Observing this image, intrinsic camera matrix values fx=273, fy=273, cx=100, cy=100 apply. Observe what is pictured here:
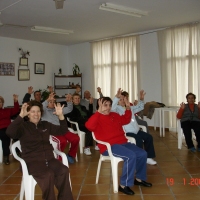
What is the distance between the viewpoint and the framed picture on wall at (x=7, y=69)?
7750mm

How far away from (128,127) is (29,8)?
9.51ft

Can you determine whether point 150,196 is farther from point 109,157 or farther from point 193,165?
point 193,165

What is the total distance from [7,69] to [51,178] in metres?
6.02

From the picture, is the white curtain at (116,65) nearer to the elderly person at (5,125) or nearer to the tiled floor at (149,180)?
the tiled floor at (149,180)

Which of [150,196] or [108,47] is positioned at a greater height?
[108,47]

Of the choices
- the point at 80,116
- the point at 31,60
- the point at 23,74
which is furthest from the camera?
the point at 31,60

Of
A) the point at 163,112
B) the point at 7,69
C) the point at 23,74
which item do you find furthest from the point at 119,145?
the point at 23,74

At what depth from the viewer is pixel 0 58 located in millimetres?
7738

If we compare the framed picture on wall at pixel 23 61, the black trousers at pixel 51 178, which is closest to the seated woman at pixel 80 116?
the black trousers at pixel 51 178

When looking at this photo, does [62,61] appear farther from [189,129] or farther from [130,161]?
[130,161]

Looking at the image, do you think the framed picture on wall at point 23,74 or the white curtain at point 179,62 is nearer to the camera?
the white curtain at point 179,62

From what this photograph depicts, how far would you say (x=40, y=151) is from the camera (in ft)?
8.98

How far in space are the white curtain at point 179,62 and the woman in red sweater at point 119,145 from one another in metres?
3.84

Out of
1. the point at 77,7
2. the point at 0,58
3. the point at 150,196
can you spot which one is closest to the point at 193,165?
the point at 150,196
